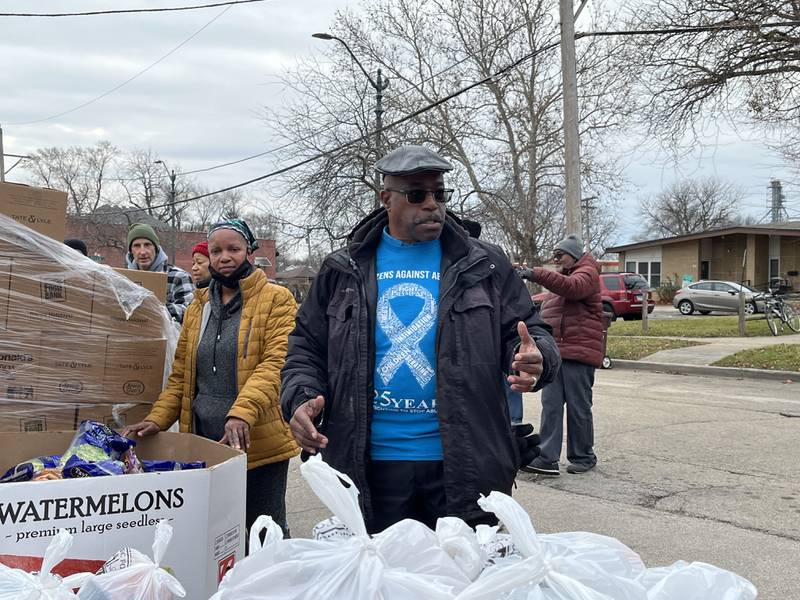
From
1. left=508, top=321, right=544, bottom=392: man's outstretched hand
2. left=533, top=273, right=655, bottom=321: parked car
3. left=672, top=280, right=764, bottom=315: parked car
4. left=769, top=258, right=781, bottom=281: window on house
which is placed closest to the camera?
left=508, top=321, right=544, bottom=392: man's outstretched hand

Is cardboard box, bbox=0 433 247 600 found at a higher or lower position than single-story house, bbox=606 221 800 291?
lower

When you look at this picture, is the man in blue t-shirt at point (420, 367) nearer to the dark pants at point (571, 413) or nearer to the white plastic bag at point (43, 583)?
the white plastic bag at point (43, 583)

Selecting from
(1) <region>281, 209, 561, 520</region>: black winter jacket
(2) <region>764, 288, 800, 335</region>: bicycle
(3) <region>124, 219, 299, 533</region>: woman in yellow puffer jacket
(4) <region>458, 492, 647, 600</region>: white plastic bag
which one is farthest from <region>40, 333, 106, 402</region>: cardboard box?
(2) <region>764, 288, 800, 335</region>: bicycle

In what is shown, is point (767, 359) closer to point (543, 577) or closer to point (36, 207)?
point (36, 207)

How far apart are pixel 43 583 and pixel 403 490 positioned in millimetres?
1117

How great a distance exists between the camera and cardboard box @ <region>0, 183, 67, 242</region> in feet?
9.24

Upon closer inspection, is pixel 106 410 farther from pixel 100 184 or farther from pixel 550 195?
pixel 100 184

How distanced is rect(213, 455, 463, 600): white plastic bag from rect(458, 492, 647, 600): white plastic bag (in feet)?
0.35

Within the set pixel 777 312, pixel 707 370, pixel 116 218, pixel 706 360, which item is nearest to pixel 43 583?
pixel 707 370

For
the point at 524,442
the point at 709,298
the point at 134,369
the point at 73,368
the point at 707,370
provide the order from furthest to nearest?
the point at 709,298 → the point at 707,370 → the point at 134,369 → the point at 73,368 → the point at 524,442

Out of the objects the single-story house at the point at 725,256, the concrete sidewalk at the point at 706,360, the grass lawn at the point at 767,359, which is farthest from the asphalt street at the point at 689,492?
the single-story house at the point at 725,256

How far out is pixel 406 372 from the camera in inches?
93.1

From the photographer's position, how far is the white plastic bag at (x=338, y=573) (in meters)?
1.46

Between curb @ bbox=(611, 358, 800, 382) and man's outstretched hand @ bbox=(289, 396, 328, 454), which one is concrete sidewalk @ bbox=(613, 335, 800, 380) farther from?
man's outstretched hand @ bbox=(289, 396, 328, 454)
